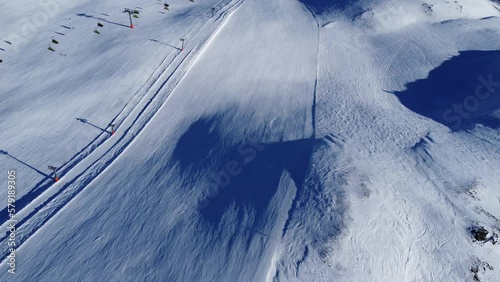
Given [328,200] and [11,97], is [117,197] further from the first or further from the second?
[11,97]

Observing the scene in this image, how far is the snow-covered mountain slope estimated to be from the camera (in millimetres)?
23656

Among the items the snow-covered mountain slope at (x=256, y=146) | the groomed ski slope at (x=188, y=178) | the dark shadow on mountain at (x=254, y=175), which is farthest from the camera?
the dark shadow on mountain at (x=254, y=175)

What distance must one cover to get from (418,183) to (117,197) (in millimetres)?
23526

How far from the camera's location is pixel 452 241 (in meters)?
24.6

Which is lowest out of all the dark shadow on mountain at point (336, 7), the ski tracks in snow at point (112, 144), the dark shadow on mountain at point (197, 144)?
the ski tracks in snow at point (112, 144)

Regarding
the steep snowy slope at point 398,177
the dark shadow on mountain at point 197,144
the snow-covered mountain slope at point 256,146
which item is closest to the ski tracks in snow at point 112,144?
the snow-covered mountain slope at point 256,146

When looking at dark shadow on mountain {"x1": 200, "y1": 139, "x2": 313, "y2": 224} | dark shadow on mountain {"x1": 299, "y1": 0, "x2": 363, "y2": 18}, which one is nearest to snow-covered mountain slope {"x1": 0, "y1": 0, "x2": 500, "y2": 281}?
dark shadow on mountain {"x1": 200, "y1": 139, "x2": 313, "y2": 224}

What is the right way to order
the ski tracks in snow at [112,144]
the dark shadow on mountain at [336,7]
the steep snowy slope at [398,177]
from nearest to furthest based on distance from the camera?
the steep snowy slope at [398,177] → the ski tracks in snow at [112,144] → the dark shadow on mountain at [336,7]

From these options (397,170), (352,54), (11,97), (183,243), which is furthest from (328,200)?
(11,97)

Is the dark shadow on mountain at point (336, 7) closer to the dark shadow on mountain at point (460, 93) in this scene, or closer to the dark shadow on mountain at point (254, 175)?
the dark shadow on mountain at point (460, 93)

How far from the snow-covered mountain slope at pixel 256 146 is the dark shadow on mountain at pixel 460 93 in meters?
0.21

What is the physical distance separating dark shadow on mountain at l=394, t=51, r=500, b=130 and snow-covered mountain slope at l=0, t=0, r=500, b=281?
8.2 inches

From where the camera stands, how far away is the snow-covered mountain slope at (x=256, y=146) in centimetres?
2366

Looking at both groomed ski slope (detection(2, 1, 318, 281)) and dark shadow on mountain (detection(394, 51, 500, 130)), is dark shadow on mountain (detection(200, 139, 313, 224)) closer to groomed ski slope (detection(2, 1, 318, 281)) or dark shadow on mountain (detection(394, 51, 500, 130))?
groomed ski slope (detection(2, 1, 318, 281))
